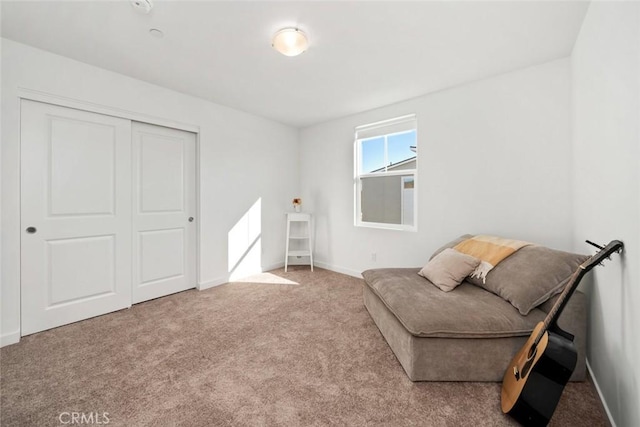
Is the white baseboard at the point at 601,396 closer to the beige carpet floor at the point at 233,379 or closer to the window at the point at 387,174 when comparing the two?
the beige carpet floor at the point at 233,379

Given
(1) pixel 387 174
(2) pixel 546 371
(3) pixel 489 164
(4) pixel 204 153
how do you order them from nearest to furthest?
1. (2) pixel 546 371
2. (3) pixel 489 164
3. (4) pixel 204 153
4. (1) pixel 387 174

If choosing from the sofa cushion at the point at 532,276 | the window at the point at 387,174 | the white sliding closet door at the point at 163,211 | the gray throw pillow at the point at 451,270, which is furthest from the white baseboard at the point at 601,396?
the white sliding closet door at the point at 163,211

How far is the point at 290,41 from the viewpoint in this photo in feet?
6.31

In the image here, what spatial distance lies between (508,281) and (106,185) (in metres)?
3.67

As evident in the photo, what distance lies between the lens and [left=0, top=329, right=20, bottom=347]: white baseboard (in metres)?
1.98

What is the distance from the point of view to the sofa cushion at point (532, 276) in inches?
64.1

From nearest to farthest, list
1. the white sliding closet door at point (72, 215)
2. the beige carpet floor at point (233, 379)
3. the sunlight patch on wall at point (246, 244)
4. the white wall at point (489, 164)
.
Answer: the beige carpet floor at point (233, 379) < the white sliding closet door at point (72, 215) < the white wall at point (489, 164) < the sunlight patch on wall at point (246, 244)

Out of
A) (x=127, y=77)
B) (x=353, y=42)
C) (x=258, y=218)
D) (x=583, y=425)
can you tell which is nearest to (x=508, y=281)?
(x=583, y=425)

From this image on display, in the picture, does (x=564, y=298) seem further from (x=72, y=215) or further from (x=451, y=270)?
(x=72, y=215)

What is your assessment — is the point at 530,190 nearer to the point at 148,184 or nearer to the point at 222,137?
the point at 222,137

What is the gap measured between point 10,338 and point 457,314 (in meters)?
3.39

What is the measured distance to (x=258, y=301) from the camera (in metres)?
2.88

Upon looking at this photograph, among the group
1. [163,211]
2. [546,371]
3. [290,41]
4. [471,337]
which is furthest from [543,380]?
[163,211]

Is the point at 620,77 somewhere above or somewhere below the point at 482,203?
above
